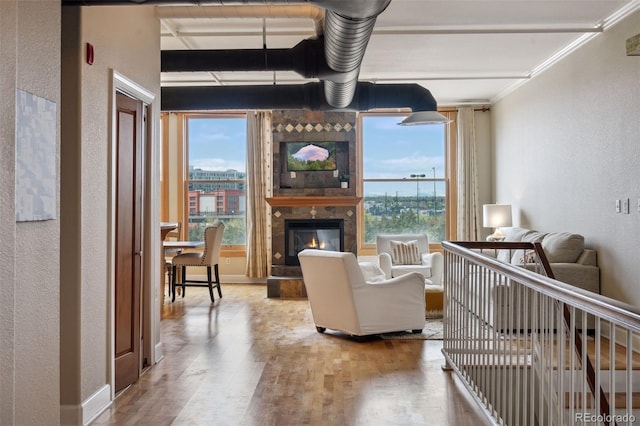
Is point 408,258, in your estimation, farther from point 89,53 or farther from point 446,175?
point 89,53

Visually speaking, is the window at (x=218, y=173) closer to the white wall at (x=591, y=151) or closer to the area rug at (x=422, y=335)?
the white wall at (x=591, y=151)

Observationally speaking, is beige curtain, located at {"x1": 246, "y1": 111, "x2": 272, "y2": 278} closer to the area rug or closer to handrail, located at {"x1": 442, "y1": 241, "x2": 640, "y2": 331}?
the area rug

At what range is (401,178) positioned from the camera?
32.7 ft

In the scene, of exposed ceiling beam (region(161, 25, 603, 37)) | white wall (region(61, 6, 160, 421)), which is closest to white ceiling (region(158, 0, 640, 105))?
exposed ceiling beam (region(161, 25, 603, 37))

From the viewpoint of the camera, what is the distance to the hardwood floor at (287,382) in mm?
3473

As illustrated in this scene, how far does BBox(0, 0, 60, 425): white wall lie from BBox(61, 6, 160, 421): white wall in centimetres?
53

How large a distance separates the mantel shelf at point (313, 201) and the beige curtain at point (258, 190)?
673 millimetres

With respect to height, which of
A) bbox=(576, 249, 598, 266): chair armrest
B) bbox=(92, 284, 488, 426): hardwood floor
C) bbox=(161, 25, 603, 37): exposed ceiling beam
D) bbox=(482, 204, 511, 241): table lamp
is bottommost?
bbox=(92, 284, 488, 426): hardwood floor

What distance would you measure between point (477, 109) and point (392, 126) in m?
1.50

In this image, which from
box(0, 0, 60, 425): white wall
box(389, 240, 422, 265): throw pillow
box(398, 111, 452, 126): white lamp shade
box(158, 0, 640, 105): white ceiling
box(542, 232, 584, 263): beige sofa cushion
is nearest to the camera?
box(0, 0, 60, 425): white wall

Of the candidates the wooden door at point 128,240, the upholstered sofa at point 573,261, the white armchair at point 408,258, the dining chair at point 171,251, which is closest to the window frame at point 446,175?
the white armchair at point 408,258

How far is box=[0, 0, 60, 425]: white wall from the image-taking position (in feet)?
7.59

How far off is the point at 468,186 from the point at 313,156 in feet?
9.00

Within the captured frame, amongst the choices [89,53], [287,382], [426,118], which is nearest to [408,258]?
[426,118]
